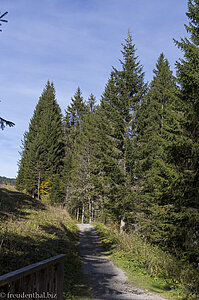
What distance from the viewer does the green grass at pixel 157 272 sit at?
681 centimetres

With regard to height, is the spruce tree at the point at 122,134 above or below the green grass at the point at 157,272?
above

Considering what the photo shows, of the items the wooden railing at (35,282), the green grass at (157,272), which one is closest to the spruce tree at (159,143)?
the green grass at (157,272)

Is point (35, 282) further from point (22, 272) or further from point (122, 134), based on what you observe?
point (122, 134)

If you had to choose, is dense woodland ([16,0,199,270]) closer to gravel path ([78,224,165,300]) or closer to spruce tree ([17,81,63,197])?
spruce tree ([17,81,63,197])

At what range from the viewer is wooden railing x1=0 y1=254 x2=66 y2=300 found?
2.39 m

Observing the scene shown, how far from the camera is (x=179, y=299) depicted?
615 cm

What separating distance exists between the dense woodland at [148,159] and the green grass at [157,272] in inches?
46.3

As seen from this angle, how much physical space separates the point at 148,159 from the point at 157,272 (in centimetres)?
1010

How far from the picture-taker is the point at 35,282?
304cm

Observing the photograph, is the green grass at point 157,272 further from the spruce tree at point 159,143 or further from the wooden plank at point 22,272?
the wooden plank at point 22,272

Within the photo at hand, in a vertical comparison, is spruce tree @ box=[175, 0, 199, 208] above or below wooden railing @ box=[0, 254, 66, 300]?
above

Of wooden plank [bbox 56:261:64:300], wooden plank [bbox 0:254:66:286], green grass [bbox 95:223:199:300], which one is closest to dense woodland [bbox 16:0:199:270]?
green grass [bbox 95:223:199:300]

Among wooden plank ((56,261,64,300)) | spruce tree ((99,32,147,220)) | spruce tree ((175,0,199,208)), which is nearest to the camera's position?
wooden plank ((56,261,64,300))

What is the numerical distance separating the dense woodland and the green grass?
3.86 feet
